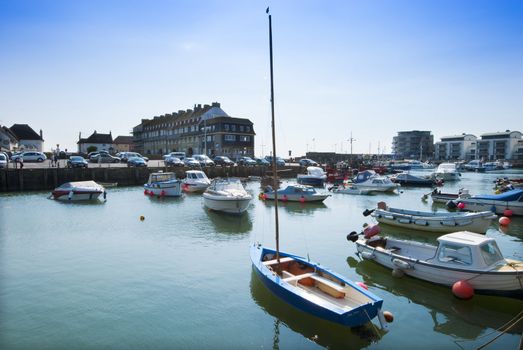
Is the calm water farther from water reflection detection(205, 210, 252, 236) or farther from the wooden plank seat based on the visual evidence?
the wooden plank seat

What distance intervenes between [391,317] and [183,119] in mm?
96623

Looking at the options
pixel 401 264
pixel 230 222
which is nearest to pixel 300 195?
pixel 230 222

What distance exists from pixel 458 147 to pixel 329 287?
639 ft

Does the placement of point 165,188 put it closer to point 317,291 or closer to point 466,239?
point 317,291

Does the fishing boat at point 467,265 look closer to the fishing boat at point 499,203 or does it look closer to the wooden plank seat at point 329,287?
the wooden plank seat at point 329,287

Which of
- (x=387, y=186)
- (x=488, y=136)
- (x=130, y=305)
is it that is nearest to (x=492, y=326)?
(x=130, y=305)

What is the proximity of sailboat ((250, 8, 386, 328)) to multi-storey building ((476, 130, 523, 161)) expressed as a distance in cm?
17722

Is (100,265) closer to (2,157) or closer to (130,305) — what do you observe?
(130,305)

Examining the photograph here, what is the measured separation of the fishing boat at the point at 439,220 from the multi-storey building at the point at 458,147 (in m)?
175

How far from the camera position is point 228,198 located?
30.3m

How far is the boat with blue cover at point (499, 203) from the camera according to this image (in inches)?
1128

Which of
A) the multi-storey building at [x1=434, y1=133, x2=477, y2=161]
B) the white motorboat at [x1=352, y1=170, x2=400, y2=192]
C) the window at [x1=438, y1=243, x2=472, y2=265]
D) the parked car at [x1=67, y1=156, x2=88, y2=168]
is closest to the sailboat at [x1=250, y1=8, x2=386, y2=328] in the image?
the window at [x1=438, y1=243, x2=472, y2=265]

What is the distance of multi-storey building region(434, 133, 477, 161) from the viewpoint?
6895 inches

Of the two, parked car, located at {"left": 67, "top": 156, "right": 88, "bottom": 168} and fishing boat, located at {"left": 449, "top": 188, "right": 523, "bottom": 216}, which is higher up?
parked car, located at {"left": 67, "top": 156, "right": 88, "bottom": 168}
